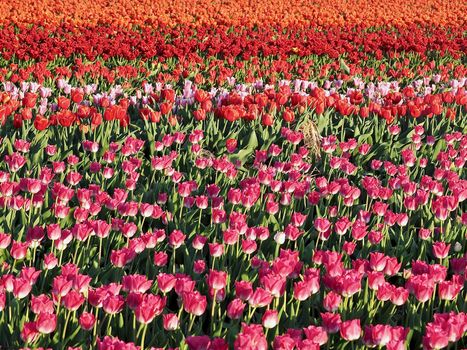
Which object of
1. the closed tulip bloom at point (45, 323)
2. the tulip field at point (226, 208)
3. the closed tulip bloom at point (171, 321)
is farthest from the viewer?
the tulip field at point (226, 208)

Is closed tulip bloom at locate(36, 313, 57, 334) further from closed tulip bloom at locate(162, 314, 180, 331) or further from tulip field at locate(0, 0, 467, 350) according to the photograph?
closed tulip bloom at locate(162, 314, 180, 331)

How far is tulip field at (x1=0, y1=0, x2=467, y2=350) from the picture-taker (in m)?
2.25

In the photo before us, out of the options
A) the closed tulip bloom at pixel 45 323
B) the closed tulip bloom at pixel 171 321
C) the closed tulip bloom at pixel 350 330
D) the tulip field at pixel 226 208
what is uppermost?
the closed tulip bloom at pixel 350 330

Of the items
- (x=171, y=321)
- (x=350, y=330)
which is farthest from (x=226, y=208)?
(x=350, y=330)

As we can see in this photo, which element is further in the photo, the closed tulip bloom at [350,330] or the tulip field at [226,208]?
the tulip field at [226,208]

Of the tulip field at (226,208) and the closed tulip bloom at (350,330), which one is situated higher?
the closed tulip bloom at (350,330)

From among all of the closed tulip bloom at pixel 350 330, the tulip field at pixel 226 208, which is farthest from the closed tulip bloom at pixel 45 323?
the closed tulip bloom at pixel 350 330

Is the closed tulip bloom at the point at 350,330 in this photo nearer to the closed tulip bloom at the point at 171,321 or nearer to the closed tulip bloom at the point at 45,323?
the closed tulip bloom at the point at 171,321

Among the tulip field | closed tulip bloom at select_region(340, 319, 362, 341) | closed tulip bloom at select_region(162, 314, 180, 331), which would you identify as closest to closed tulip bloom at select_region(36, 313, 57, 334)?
the tulip field

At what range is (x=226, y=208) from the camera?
3.57m

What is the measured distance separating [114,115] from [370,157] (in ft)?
5.74

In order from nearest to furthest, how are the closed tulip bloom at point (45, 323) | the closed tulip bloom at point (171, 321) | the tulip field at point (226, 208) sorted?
the closed tulip bloom at point (45, 323)
the closed tulip bloom at point (171, 321)
the tulip field at point (226, 208)

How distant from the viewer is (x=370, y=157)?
469cm

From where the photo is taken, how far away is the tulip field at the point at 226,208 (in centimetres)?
225
